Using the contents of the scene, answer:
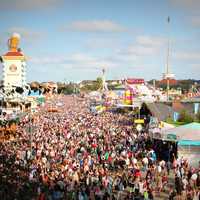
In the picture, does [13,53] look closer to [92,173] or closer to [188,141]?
[188,141]

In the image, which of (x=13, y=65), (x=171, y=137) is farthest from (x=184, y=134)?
(x=13, y=65)

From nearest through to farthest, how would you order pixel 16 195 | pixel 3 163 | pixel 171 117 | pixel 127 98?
1. pixel 16 195
2. pixel 3 163
3. pixel 171 117
4. pixel 127 98

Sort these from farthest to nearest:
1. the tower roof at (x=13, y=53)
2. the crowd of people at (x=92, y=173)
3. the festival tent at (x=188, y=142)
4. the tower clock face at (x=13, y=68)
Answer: the tower roof at (x=13, y=53) < the tower clock face at (x=13, y=68) < the festival tent at (x=188, y=142) < the crowd of people at (x=92, y=173)

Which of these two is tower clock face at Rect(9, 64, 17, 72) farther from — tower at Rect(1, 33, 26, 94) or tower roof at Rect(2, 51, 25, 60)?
tower roof at Rect(2, 51, 25, 60)

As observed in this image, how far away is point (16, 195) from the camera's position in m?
15.1

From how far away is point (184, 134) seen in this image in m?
22.6

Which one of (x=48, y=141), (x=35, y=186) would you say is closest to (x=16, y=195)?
(x=35, y=186)

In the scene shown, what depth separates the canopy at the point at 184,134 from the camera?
22023mm

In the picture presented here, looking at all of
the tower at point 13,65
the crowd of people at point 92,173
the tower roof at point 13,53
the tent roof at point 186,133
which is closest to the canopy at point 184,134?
the tent roof at point 186,133

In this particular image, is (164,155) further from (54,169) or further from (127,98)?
(127,98)

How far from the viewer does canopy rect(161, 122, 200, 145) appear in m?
22.0

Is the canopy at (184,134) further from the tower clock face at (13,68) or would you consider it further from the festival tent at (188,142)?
the tower clock face at (13,68)

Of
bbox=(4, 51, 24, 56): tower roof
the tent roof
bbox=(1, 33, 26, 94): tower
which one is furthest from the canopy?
bbox=(4, 51, 24, 56): tower roof

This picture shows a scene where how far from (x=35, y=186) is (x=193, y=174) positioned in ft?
20.1
